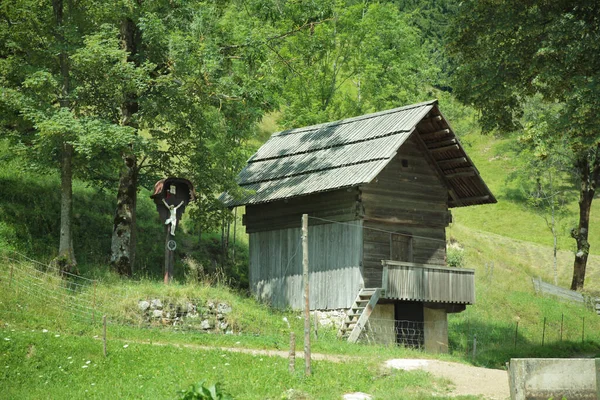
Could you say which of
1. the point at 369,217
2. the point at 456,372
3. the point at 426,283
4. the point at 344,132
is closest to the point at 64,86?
the point at 344,132

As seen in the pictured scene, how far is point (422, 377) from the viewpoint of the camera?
2159 cm

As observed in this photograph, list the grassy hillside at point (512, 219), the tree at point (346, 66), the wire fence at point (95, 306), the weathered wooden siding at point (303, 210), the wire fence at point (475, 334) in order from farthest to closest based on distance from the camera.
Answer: the grassy hillside at point (512, 219)
the tree at point (346, 66)
the weathered wooden siding at point (303, 210)
the wire fence at point (475, 334)
the wire fence at point (95, 306)

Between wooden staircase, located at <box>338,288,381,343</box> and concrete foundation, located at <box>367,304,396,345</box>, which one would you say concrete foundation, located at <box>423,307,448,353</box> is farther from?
wooden staircase, located at <box>338,288,381,343</box>

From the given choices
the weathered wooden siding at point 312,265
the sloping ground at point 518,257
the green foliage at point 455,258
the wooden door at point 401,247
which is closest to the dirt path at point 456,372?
the weathered wooden siding at point 312,265

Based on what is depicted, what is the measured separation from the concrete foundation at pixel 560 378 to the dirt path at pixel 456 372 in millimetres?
2670

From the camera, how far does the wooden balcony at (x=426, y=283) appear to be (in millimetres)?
29828

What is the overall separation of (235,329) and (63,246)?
6.60 metres

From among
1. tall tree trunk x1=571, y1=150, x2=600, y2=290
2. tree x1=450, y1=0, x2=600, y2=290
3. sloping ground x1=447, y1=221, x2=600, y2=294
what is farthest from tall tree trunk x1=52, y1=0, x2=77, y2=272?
tall tree trunk x1=571, y1=150, x2=600, y2=290

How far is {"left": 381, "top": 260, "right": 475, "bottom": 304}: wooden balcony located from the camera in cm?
2983

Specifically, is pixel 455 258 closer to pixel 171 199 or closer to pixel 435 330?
pixel 435 330

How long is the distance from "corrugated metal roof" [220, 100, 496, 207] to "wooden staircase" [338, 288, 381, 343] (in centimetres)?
390

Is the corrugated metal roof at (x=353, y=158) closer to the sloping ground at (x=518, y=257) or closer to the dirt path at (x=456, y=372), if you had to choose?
the dirt path at (x=456, y=372)

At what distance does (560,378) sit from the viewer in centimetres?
1731

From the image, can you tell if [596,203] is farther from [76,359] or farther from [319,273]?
[76,359]
